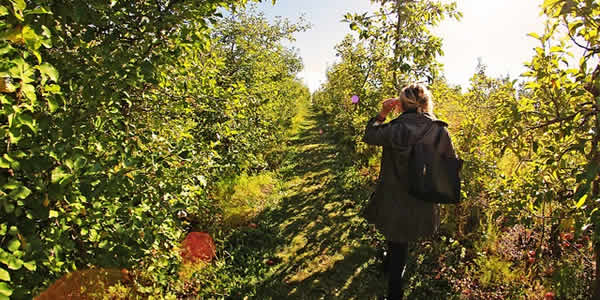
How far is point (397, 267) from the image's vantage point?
3.20 metres

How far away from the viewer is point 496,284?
139 inches

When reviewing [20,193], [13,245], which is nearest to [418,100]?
[20,193]

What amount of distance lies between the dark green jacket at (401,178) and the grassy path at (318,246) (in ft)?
3.67

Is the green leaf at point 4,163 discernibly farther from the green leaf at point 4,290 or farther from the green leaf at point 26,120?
the green leaf at point 4,290

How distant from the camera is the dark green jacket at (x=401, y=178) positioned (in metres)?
2.83

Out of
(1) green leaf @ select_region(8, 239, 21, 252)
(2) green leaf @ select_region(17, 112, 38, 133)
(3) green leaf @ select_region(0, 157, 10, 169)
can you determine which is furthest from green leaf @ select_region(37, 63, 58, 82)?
(1) green leaf @ select_region(8, 239, 21, 252)

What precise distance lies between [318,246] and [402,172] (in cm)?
228

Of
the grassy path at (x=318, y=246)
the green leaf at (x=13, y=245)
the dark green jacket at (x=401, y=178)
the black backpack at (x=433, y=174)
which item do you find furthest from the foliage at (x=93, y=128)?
the black backpack at (x=433, y=174)

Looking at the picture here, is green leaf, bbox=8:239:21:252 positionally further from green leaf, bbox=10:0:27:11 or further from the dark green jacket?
the dark green jacket

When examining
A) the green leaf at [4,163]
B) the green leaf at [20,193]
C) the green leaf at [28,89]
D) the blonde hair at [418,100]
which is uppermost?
the blonde hair at [418,100]

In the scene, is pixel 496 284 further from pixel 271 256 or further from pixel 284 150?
pixel 284 150

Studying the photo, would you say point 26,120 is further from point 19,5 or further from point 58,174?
point 19,5

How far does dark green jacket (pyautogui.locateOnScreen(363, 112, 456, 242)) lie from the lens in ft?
9.29

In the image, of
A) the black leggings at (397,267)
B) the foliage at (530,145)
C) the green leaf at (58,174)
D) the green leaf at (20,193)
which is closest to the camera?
the green leaf at (20,193)
